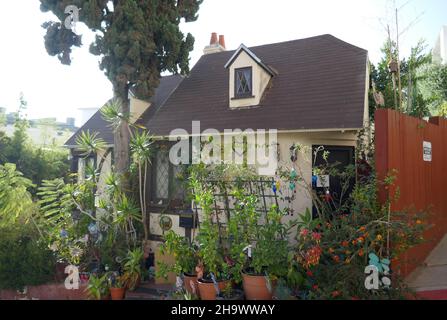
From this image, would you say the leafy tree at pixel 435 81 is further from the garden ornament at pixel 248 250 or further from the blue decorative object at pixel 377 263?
the garden ornament at pixel 248 250

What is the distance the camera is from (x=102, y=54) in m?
9.04

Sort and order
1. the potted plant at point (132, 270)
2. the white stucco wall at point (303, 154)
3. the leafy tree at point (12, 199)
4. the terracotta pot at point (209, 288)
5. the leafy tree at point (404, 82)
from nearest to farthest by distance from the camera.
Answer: the terracotta pot at point (209, 288)
the potted plant at point (132, 270)
the leafy tree at point (12, 199)
the white stucco wall at point (303, 154)
the leafy tree at point (404, 82)

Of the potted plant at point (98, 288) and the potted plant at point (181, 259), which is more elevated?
the potted plant at point (181, 259)

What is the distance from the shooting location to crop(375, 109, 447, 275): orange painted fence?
5.98 meters

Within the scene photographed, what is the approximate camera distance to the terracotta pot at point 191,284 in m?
6.20

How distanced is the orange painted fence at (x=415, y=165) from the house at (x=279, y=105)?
3.51ft

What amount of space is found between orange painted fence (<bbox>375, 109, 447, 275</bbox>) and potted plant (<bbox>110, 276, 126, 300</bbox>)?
4.78 meters

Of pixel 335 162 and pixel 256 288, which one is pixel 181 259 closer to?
pixel 256 288

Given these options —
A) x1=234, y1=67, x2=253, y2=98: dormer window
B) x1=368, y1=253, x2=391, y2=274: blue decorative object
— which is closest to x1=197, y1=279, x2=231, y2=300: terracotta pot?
x1=368, y1=253, x2=391, y2=274: blue decorative object

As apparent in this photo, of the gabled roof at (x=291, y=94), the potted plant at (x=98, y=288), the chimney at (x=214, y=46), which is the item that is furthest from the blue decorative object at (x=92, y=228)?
the chimney at (x=214, y=46)

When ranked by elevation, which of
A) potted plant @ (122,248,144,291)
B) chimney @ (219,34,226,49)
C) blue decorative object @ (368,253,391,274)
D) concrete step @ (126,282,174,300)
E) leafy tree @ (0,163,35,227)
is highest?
chimney @ (219,34,226,49)

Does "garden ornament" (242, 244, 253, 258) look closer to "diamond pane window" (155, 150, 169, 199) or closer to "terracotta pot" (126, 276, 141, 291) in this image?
"terracotta pot" (126, 276, 141, 291)
